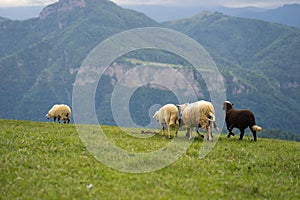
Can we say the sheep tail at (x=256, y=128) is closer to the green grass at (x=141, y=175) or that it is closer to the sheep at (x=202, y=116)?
the sheep at (x=202, y=116)

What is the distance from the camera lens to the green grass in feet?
46.8

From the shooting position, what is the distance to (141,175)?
16.2 metres

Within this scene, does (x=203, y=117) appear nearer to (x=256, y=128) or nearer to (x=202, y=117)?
(x=202, y=117)

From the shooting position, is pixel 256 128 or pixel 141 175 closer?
pixel 141 175

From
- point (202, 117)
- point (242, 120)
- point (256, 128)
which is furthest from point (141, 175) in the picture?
point (242, 120)

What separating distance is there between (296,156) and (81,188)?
12304 millimetres

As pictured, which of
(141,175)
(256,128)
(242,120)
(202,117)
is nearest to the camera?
(141,175)

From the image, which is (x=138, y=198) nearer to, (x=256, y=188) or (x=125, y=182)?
(x=125, y=182)

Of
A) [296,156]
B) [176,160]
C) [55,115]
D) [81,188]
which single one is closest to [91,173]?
[81,188]

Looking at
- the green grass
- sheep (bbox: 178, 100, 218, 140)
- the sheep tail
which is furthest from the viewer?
the sheep tail

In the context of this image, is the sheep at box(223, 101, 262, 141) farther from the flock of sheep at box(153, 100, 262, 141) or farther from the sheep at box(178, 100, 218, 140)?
the sheep at box(178, 100, 218, 140)

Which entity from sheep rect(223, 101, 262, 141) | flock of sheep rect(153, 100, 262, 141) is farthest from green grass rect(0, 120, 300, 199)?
sheep rect(223, 101, 262, 141)

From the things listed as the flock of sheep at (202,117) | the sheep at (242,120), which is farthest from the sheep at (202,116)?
the sheep at (242,120)

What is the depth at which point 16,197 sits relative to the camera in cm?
1356
